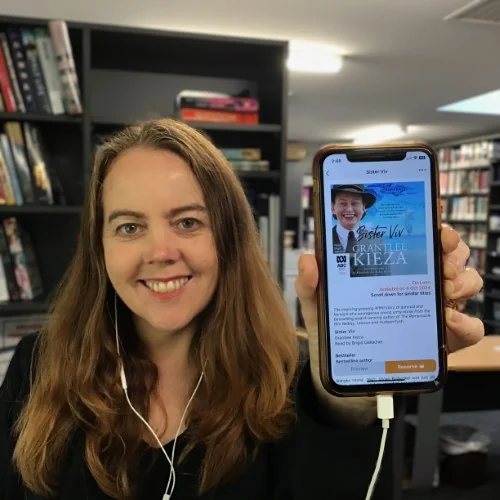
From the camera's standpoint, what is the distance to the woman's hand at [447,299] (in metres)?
0.61

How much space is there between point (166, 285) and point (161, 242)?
0.06 meters

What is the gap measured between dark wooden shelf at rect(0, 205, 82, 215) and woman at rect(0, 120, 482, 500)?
3.33 feet

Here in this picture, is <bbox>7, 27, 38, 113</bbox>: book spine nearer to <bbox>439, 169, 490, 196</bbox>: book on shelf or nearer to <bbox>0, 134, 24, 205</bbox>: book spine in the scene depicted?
<bbox>0, 134, 24, 205</bbox>: book spine

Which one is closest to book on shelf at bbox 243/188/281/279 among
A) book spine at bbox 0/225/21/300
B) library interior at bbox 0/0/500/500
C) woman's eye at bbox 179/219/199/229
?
library interior at bbox 0/0/500/500

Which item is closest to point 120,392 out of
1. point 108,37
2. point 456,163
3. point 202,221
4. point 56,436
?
point 56,436

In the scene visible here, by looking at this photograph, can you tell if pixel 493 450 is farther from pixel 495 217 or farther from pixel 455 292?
pixel 495 217

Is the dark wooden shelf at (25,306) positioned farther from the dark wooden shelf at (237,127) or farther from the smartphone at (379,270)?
the smartphone at (379,270)

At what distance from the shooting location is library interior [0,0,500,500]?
63 cm

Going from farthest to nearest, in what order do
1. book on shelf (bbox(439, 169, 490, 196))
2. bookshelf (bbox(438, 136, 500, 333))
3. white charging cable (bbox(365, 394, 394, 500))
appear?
book on shelf (bbox(439, 169, 490, 196)) < bookshelf (bbox(438, 136, 500, 333)) < white charging cable (bbox(365, 394, 394, 500))

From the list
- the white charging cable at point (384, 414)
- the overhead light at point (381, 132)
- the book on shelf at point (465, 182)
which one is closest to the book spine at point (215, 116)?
the white charging cable at point (384, 414)

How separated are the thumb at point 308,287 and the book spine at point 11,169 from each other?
58.9 inches

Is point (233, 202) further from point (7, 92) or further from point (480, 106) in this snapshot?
point (480, 106)

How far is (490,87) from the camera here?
3512 millimetres

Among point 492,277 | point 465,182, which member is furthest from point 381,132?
point 492,277
